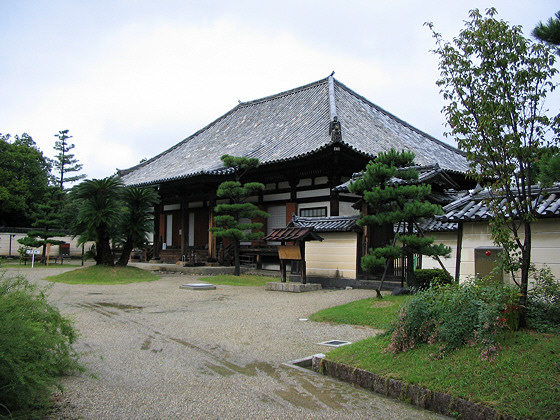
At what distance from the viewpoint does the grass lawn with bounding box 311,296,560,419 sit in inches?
145

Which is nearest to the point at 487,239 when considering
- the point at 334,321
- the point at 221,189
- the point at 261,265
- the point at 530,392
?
the point at 334,321

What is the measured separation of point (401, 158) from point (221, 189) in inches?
321

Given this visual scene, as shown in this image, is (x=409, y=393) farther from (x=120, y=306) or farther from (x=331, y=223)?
(x=331, y=223)

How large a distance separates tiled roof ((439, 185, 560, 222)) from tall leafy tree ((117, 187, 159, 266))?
1242 cm

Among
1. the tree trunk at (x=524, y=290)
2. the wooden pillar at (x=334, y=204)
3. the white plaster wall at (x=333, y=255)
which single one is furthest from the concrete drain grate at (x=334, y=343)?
the wooden pillar at (x=334, y=204)

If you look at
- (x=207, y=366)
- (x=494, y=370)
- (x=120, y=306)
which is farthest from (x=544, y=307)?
(x=120, y=306)

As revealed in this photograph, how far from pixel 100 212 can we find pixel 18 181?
22.9 meters

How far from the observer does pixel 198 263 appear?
20578 mm

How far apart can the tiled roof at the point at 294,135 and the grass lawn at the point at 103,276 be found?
4968 mm

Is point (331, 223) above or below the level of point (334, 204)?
below

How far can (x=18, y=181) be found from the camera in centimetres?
3459

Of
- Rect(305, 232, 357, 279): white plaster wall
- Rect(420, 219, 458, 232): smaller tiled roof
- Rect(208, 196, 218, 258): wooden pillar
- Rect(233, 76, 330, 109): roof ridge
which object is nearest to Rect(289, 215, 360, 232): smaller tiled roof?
Rect(305, 232, 357, 279): white plaster wall

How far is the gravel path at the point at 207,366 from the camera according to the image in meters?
4.09

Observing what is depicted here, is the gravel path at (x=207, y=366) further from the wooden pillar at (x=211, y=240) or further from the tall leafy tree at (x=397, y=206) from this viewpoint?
the wooden pillar at (x=211, y=240)
